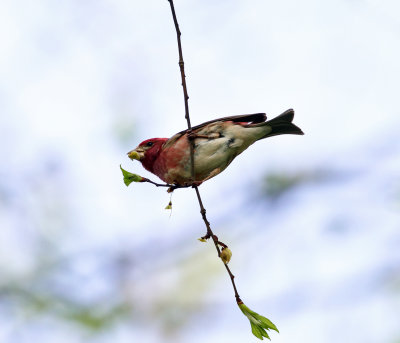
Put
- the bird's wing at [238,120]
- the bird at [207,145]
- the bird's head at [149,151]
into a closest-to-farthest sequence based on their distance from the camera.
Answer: the bird at [207,145] < the bird's wing at [238,120] < the bird's head at [149,151]

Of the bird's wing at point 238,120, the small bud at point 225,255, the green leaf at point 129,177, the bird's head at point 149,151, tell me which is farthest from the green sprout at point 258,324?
the bird's head at point 149,151

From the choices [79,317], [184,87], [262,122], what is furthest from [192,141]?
[79,317]

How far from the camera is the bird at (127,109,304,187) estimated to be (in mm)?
6359

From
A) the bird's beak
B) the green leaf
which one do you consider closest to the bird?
the bird's beak

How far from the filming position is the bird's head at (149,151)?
6.80m

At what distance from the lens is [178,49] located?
4863 mm

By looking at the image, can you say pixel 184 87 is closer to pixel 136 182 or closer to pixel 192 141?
pixel 136 182

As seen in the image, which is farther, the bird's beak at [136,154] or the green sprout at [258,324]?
the bird's beak at [136,154]

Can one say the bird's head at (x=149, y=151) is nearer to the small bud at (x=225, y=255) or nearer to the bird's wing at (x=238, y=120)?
the bird's wing at (x=238, y=120)

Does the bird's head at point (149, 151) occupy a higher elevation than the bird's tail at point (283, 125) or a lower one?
higher

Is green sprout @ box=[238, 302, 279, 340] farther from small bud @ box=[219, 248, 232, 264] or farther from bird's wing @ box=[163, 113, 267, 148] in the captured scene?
bird's wing @ box=[163, 113, 267, 148]

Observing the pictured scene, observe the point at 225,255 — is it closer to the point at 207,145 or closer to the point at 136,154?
the point at 207,145

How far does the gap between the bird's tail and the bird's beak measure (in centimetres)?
135

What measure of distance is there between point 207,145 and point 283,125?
0.90m
